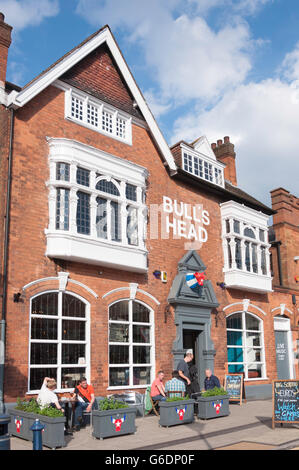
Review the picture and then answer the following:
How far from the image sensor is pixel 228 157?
2494 centimetres

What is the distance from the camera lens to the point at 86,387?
11812 mm

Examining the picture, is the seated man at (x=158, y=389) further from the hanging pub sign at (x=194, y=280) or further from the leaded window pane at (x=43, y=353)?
the hanging pub sign at (x=194, y=280)

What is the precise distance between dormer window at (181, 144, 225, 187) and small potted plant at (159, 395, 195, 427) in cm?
960

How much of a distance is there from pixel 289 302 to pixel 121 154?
1194 cm

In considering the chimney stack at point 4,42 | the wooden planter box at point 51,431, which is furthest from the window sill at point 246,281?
the chimney stack at point 4,42

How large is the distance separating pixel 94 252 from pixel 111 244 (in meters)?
0.68

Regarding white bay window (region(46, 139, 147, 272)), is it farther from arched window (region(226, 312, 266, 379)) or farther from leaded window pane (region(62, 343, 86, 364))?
arched window (region(226, 312, 266, 379))

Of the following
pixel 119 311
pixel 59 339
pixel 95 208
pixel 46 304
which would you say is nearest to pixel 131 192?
pixel 95 208

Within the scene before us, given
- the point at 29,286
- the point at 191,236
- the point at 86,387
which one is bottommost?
the point at 86,387

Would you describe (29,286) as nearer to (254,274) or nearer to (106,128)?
(106,128)

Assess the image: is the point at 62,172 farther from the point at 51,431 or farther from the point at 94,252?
the point at 51,431

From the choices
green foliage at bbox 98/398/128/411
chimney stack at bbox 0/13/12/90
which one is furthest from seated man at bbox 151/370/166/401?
chimney stack at bbox 0/13/12/90

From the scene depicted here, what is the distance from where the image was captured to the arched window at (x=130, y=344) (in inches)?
557
